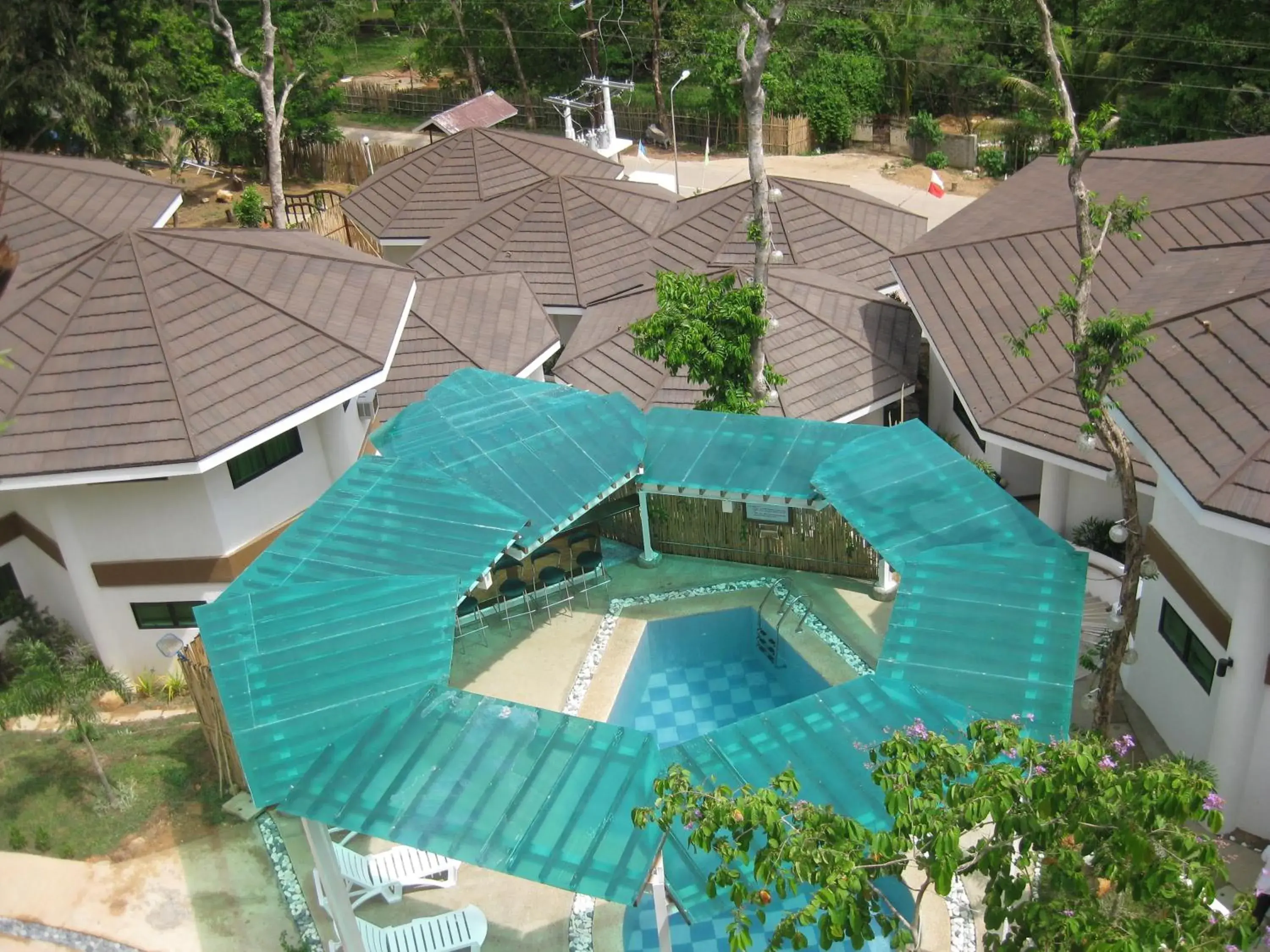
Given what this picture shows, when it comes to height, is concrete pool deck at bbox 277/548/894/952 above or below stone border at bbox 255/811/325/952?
above

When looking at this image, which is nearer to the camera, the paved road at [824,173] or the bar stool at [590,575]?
the bar stool at [590,575]

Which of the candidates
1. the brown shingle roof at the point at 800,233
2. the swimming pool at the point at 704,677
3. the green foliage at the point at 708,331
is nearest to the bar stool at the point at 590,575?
the swimming pool at the point at 704,677

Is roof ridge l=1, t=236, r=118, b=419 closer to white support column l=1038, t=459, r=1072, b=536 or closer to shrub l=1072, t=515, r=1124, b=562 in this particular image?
white support column l=1038, t=459, r=1072, b=536

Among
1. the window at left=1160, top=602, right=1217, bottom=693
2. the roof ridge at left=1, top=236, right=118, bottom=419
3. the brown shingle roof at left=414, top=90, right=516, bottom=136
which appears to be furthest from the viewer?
the brown shingle roof at left=414, top=90, right=516, bottom=136

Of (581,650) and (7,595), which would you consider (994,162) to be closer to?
(581,650)

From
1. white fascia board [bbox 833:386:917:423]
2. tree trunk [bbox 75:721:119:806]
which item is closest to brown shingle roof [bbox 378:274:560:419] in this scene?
white fascia board [bbox 833:386:917:423]

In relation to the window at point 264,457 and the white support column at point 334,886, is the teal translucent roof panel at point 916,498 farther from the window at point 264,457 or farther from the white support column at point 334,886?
the window at point 264,457
